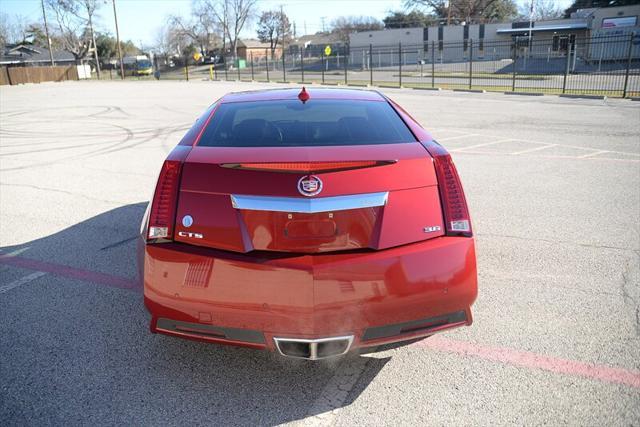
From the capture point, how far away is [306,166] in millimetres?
2436

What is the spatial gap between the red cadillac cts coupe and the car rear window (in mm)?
272

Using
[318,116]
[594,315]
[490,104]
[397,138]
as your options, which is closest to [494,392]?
[594,315]

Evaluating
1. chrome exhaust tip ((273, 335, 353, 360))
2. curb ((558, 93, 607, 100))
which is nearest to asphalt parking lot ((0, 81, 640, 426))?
chrome exhaust tip ((273, 335, 353, 360))

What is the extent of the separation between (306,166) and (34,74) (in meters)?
59.6

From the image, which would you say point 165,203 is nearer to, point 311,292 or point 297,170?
point 297,170

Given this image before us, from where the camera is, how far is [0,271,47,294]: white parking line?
4.05 meters

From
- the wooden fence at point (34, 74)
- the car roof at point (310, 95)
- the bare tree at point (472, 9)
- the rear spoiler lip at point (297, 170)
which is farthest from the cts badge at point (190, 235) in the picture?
the bare tree at point (472, 9)

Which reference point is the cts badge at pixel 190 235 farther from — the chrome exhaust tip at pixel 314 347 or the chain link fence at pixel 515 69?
the chain link fence at pixel 515 69

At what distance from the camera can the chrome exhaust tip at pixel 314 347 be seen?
2.41 metres

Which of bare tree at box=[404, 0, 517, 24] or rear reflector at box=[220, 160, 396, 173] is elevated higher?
bare tree at box=[404, 0, 517, 24]

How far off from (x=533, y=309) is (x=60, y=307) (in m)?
3.42

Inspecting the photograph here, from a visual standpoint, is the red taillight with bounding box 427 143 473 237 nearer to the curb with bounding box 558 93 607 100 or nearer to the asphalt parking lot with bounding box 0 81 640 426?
the asphalt parking lot with bounding box 0 81 640 426

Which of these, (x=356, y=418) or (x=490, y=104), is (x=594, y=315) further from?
(x=490, y=104)

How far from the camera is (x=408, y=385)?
274cm
